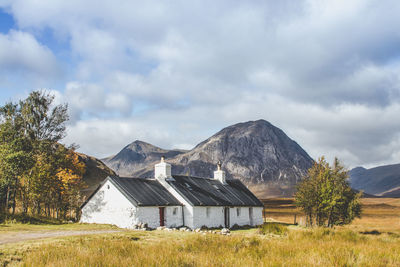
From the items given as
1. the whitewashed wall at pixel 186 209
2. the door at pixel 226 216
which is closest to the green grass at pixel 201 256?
the whitewashed wall at pixel 186 209

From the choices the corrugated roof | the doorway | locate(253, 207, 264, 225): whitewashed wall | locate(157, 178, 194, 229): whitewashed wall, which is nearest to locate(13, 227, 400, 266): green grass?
the corrugated roof

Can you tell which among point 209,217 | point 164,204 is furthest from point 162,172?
point 209,217

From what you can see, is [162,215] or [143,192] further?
[162,215]

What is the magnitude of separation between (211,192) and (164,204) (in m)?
8.22

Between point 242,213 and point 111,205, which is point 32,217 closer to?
point 111,205

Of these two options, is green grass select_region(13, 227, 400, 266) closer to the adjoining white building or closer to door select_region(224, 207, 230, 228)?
the adjoining white building

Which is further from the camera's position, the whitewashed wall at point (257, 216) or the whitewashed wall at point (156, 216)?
the whitewashed wall at point (257, 216)

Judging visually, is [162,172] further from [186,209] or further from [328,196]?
[328,196]

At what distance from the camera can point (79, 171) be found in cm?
4688

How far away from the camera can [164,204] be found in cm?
3297

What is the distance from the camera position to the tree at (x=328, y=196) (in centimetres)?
3303

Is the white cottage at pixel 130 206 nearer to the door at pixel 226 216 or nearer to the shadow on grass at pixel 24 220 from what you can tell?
the shadow on grass at pixel 24 220

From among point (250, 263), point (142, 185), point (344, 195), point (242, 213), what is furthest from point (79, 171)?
point (250, 263)

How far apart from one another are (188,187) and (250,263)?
28.1 m
